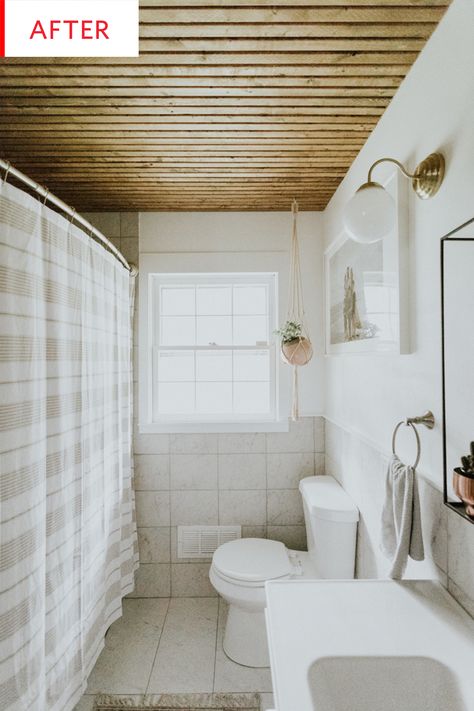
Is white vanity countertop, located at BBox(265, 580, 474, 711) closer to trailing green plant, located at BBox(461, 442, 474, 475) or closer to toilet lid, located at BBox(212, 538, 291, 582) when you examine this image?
trailing green plant, located at BBox(461, 442, 474, 475)

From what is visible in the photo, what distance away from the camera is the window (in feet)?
9.01

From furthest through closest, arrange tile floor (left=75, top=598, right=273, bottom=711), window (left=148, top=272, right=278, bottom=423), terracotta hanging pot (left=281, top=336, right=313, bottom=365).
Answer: window (left=148, top=272, right=278, bottom=423) < terracotta hanging pot (left=281, top=336, right=313, bottom=365) < tile floor (left=75, top=598, right=273, bottom=711)

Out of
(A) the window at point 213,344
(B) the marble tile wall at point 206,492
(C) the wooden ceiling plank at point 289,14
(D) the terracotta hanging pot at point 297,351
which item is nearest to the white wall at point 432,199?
(C) the wooden ceiling plank at point 289,14

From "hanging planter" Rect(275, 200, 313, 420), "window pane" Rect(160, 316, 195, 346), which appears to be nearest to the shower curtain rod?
"window pane" Rect(160, 316, 195, 346)

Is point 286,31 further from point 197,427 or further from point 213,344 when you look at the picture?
point 197,427

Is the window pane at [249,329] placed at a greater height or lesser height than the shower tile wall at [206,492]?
greater

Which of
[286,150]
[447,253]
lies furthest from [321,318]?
[447,253]

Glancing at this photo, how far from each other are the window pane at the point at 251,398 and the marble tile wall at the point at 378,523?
1.45 feet

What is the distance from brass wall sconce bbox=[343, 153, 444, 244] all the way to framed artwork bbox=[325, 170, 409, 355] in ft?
0.58

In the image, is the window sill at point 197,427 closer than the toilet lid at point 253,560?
No

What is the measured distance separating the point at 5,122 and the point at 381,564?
2304 mm

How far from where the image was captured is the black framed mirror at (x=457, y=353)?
1.03 metres

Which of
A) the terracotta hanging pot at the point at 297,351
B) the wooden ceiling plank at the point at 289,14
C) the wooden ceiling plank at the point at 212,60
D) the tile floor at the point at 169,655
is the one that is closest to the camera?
the wooden ceiling plank at the point at 289,14

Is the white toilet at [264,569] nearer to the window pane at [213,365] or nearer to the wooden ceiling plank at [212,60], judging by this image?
the window pane at [213,365]
